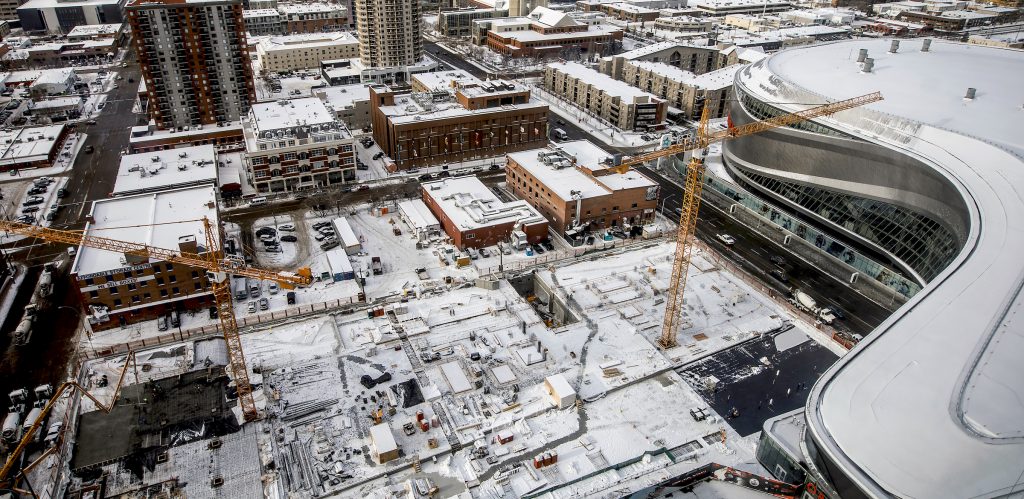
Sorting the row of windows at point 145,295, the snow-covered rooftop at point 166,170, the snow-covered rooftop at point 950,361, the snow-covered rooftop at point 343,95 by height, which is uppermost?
the snow-covered rooftop at point 950,361

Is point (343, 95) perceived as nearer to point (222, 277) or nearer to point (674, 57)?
point (222, 277)

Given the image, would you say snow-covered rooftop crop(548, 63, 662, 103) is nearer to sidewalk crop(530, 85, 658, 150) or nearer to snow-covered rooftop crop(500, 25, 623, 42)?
sidewalk crop(530, 85, 658, 150)

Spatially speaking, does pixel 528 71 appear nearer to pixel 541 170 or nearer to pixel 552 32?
pixel 552 32

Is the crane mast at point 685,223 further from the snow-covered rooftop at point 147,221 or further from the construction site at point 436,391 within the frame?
the snow-covered rooftop at point 147,221

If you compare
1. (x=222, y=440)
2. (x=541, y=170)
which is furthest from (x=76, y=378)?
(x=541, y=170)

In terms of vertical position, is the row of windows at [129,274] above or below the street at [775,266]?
above

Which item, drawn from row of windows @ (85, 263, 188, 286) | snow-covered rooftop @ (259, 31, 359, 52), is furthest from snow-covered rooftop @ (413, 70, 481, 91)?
row of windows @ (85, 263, 188, 286)

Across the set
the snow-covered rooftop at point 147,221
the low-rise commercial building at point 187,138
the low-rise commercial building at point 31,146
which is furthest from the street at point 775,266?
the low-rise commercial building at point 31,146
